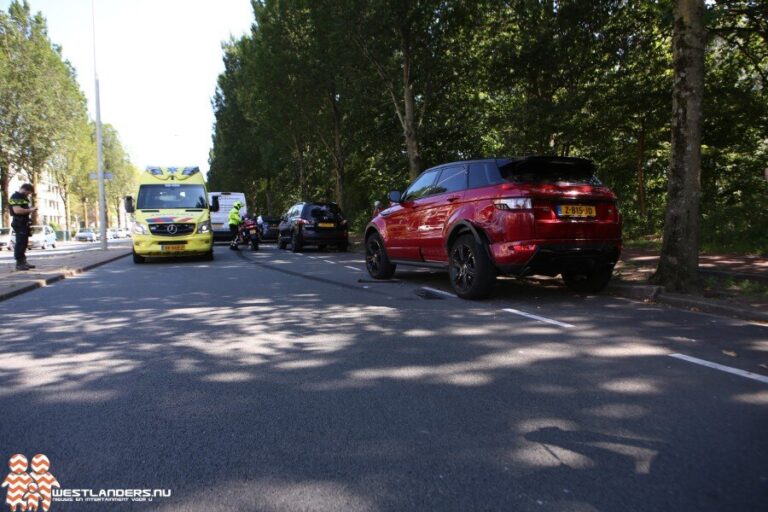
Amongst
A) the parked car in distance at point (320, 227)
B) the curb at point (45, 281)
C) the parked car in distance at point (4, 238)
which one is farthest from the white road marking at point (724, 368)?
the parked car in distance at point (4, 238)

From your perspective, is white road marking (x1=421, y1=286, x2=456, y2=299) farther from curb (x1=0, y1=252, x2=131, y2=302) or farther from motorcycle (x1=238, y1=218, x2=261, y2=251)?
motorcycle (x1=238, y1=218, x2=261, y2=251)

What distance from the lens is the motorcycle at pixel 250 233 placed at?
2182 cm

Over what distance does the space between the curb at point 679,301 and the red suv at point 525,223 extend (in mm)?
316

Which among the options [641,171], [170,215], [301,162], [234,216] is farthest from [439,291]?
[301,162]

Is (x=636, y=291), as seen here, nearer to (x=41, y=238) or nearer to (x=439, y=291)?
(x=439, y=291)

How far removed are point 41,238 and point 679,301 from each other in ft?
130

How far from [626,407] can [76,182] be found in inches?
2901

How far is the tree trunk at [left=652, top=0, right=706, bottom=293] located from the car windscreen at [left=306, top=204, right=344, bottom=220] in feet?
43.7

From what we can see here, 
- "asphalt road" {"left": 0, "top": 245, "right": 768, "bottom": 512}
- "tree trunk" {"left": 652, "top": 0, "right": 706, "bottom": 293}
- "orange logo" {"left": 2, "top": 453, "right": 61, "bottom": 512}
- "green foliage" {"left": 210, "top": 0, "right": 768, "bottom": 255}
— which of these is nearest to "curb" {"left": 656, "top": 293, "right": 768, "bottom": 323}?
"asphalt road" {"left": 0, "top": 245, "right": 768, "bottom": 512}

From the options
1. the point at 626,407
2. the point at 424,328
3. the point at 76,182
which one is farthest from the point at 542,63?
the point at 76,182

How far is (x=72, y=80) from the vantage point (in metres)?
46.8

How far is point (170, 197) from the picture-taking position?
16.0m

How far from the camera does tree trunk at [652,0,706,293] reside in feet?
25.0

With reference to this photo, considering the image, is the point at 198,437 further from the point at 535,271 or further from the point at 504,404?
the point at 535,271
